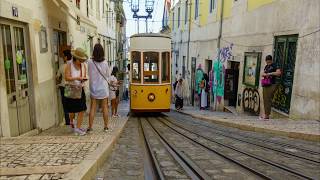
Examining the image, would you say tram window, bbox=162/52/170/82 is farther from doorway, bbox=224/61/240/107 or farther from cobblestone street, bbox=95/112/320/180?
cobblestone street, bbox=95/112/320/180

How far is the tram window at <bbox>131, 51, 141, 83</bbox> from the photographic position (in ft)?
40.1

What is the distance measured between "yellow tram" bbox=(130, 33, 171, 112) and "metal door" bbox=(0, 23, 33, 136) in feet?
19.5

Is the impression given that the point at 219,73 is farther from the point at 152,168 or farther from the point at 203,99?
the point at 152,168

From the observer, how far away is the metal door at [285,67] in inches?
351

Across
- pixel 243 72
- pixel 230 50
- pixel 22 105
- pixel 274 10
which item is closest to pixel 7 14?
pixel 22 105

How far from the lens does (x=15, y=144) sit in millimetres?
4691

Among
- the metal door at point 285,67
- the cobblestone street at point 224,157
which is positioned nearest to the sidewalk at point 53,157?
the cobblestone street at point 224,157

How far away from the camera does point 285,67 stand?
9.34 meters

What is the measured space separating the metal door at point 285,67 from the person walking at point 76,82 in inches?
234

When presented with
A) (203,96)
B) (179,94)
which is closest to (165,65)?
(179,94)

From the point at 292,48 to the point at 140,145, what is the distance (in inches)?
215

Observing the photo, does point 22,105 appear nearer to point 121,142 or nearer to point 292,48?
point 121,142

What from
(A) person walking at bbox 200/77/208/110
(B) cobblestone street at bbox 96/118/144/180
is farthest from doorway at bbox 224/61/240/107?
(B) cobblestone street at bbox 96/118/144/180

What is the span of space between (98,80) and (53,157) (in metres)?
2.34
